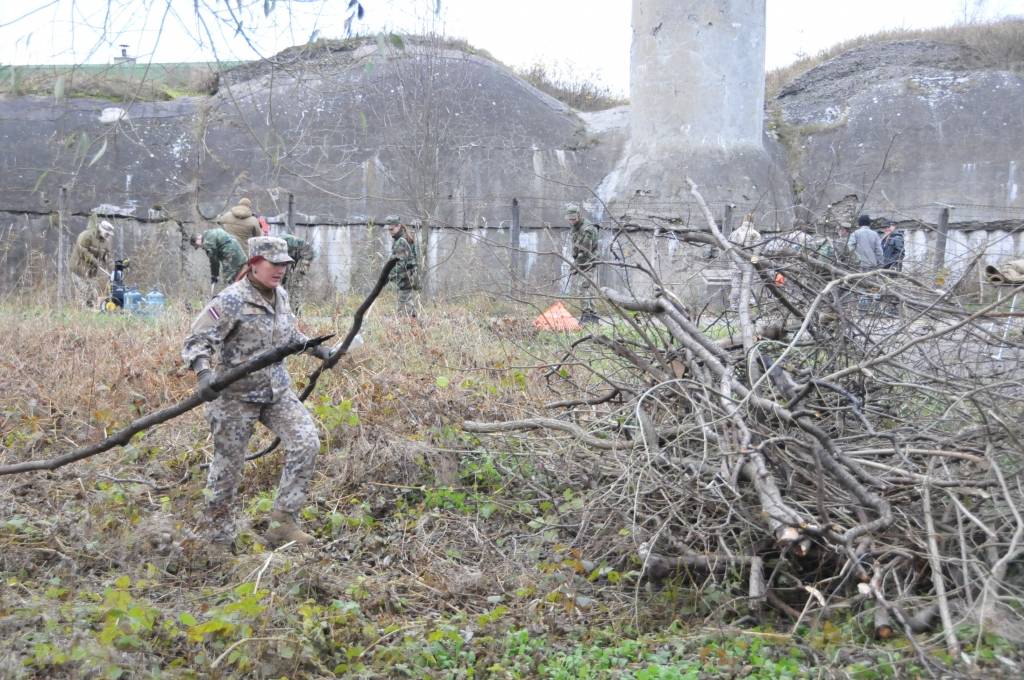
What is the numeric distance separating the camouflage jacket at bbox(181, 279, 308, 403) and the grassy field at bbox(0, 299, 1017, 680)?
916 millimetres

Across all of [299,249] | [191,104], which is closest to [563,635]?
[299,249]

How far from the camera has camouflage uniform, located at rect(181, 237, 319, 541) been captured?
5402mm

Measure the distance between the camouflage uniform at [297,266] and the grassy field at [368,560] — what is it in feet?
15.2

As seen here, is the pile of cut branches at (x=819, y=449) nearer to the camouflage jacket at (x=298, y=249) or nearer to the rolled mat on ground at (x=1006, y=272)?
the rolled mat on ground at (x=1006, y=272)

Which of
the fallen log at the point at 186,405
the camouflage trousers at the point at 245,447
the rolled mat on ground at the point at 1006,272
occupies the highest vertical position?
the rolled mat on ground at the point at 1006,272

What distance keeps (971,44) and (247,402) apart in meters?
23.8

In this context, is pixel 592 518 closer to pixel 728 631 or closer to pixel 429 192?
pixel 728 631

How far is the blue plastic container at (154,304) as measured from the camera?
12.0 metres

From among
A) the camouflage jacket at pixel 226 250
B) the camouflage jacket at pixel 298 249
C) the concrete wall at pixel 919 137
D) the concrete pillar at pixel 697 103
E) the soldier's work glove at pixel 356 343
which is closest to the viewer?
the soldier's work glove at pixel 356 343

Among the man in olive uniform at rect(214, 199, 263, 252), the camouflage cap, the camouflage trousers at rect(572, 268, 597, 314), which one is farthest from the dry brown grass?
the camouflage cap

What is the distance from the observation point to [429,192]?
17578 mm

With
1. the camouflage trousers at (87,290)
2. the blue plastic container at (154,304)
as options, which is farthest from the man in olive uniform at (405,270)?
the camouflage trousers at (87,290)

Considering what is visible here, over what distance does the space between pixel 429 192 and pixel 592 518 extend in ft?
41.5

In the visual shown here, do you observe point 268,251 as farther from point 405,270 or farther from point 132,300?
point 132,300
